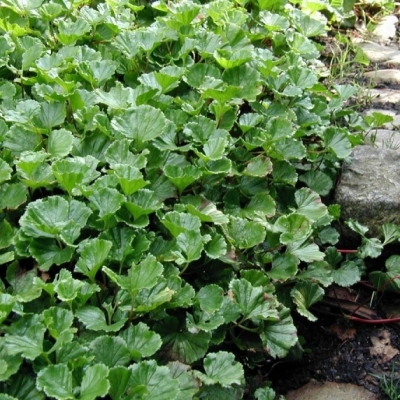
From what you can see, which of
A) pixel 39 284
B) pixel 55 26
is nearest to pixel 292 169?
pixel 39 284

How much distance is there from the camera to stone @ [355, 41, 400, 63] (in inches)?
150

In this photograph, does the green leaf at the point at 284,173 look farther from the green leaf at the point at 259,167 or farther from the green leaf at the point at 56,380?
the green leaf at the point at 56,380

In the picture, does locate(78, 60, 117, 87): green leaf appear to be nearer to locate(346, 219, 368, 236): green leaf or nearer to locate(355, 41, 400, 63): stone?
locate(346, 219, 368, 236): green leaf

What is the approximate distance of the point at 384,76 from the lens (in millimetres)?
3602

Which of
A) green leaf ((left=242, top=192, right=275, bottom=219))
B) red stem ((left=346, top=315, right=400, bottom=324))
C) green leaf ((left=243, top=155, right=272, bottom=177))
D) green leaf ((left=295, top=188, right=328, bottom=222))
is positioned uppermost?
green leaf ((left=243, top=155, right=272, bottom=177))

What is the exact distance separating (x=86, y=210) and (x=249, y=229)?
534mm

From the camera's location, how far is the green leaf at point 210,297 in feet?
6.06

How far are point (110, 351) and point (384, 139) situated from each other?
184cm

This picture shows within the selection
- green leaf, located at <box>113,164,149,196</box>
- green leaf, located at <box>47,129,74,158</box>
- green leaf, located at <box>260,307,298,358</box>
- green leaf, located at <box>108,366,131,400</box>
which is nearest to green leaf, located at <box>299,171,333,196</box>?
green leaf, located at <box>260,307,298,358</box>

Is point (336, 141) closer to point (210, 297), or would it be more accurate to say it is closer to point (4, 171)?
point (210, 297)

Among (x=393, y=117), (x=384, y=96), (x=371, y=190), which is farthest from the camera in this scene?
(x=384, y=96)

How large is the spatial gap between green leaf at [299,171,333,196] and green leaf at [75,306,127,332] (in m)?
1.11

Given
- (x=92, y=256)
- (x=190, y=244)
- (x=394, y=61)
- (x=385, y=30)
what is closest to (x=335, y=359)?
(x=190, y=244)

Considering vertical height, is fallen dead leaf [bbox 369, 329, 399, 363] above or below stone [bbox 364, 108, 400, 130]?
below
